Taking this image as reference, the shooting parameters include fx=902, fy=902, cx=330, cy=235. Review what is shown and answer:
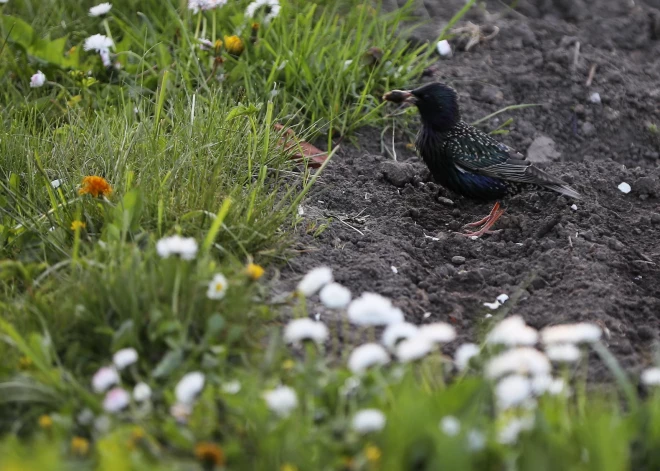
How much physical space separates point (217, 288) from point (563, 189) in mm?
2159

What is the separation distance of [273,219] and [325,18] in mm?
2468

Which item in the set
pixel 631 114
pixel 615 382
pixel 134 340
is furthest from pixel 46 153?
pixel 631 114

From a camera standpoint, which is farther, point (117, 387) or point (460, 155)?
point (460, 155)

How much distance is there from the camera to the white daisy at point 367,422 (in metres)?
2.28

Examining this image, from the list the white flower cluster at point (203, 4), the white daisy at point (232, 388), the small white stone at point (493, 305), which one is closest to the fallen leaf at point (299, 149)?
the white flower cluster at point (203, 4)

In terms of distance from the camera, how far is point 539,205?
4535mm

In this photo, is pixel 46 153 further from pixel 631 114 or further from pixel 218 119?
pixel 631 114

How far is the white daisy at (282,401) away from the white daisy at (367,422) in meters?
0.17

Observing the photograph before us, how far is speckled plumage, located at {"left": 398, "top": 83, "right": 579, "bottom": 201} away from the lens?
4.59m

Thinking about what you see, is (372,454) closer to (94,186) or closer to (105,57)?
(94,186)

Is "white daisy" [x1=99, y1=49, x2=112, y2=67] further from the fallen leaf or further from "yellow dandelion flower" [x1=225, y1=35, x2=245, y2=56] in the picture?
the fallen leaf

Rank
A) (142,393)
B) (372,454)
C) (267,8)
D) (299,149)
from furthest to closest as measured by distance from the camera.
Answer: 1. (267,8)
2. (299,149)
3. (142,393)
4. (372,454)

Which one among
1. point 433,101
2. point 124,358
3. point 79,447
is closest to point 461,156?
point 433,101

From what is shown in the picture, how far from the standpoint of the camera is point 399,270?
3670 mm
